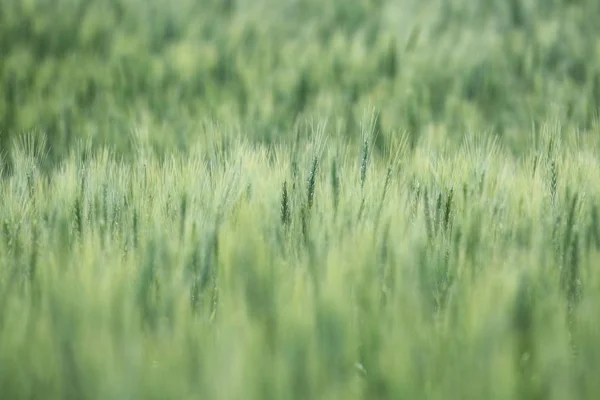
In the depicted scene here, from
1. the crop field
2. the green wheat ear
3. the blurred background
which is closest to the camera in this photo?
the crop field

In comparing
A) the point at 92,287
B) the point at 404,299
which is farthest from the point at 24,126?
the point at 404,299

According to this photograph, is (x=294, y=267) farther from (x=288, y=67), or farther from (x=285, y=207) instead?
(x=288, y=67)

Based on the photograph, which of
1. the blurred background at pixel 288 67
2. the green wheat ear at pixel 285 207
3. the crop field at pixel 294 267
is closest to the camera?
the crop field at pixel 294 267

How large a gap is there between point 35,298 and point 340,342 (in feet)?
1.30

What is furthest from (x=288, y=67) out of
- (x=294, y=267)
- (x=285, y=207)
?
(x=294, y=267)

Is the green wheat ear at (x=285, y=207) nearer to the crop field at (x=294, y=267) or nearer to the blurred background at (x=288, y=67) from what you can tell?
the crop field at (x=294, y=267)

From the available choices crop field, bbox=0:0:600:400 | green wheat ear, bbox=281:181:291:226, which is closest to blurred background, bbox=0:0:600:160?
crop field, bbox=0:0:600:400

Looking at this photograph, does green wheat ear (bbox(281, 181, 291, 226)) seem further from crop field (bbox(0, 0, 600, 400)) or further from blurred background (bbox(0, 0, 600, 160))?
blurred background (bbox(0, 0, 600, 160))

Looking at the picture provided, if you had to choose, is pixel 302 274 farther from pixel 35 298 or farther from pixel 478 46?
pixel 478 46

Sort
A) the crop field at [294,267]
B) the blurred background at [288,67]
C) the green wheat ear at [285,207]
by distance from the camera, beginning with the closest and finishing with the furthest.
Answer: the crop field at [294,267] < the green wheat ear at [285,207] < the blurred background at [288,67]

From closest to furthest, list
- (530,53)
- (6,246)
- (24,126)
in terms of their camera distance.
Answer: (6,246) < (24,126) < (530,53)

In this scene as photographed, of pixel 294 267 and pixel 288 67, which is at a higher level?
pixel 288 67

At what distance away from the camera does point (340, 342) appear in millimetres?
662

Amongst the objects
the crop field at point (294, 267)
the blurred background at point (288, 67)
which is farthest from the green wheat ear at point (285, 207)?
the blurred background at point (288, 67)
